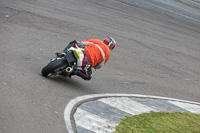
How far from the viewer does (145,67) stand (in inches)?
455

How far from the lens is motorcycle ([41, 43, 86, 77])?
301 inches

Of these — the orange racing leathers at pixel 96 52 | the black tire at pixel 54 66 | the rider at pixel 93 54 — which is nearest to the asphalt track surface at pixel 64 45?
the black tire at pixel 54 66

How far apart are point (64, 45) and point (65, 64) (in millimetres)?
3404

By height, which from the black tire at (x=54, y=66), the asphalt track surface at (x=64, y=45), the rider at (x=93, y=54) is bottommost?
the asphalt track surface at (x=64, y=45)

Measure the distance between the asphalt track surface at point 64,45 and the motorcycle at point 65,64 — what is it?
0.78 ft

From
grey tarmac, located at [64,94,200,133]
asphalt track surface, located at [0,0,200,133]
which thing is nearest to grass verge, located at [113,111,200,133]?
grey tarmac, located at [64,94,200,133]

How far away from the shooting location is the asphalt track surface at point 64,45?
6.18 m

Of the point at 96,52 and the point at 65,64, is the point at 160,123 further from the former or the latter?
the point at 65,64

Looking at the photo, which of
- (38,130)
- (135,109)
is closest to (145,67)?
(135,109)

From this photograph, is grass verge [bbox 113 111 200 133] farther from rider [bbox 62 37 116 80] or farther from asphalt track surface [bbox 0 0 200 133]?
rider [bbox 62 37 116 80]

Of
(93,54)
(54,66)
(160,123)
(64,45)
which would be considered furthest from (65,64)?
(64,45)

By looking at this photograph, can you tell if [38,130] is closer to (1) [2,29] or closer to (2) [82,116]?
(2) [82,116]

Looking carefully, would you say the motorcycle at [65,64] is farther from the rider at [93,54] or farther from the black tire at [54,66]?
the rider at [93,54]

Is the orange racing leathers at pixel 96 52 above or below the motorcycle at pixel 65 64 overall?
Result: above
